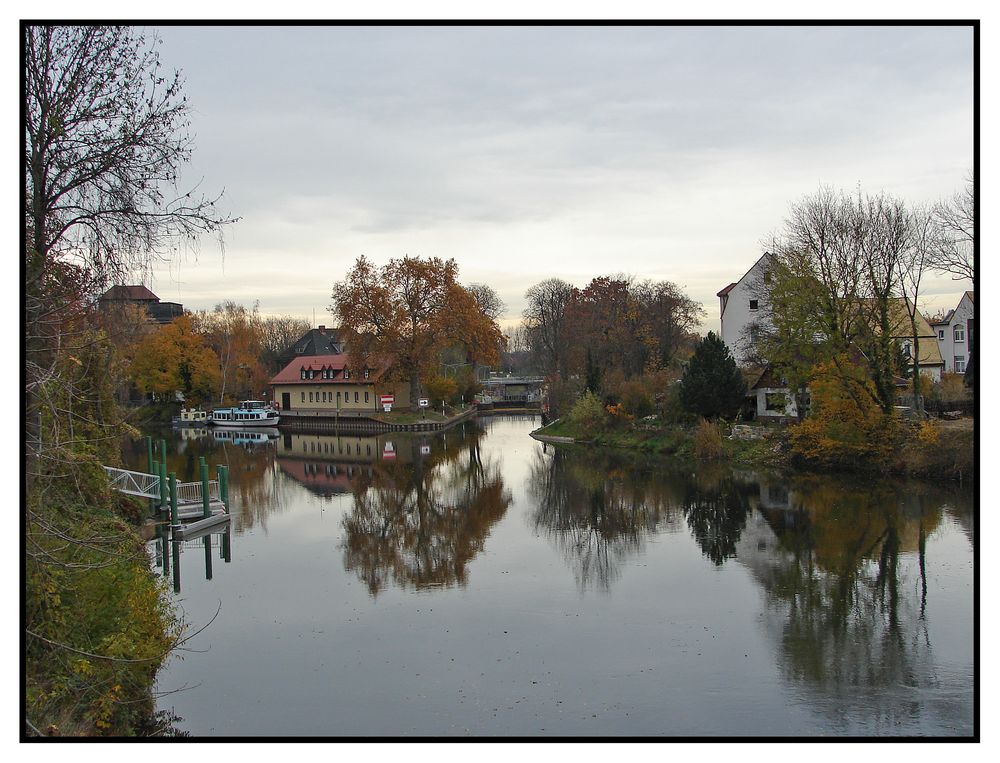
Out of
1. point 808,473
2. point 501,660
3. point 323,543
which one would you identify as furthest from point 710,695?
point 808,473

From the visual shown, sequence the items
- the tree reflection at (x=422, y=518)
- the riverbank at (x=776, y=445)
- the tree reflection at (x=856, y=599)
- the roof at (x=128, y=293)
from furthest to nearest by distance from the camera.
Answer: the riverbank at (x=776, y=445) < the tree reflection at (x=422, y=518) < the tree reflection at (x=856, y=599) < the roof at (x=128, y=293)

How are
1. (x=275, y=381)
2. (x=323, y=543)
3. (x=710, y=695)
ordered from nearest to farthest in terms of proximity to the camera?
(x=710, y=695)
(x=323, y=543)
(x=275, y=381)

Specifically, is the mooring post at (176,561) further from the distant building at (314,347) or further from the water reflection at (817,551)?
the distant building at (314,347)

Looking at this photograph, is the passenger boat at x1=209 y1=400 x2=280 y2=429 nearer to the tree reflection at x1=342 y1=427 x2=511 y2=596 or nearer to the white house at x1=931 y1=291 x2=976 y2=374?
the tree reflection at x1=342 y1=427 x2=511 y2=596

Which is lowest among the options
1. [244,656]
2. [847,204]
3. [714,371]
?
[244,656]

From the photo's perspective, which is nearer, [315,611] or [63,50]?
[63,50]

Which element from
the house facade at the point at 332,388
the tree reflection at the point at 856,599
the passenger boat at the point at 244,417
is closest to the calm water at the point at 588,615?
the tree reflection at the point at 856,599

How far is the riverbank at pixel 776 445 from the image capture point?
22359 mm

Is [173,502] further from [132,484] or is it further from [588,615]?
[588,615]

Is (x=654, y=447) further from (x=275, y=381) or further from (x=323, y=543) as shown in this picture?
(x=275, y=381)

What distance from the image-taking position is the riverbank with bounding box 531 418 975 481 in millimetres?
22359

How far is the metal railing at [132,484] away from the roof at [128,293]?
9562 millimetres

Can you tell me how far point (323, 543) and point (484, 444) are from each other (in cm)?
2234

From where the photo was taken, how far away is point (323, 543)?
17594 mm
